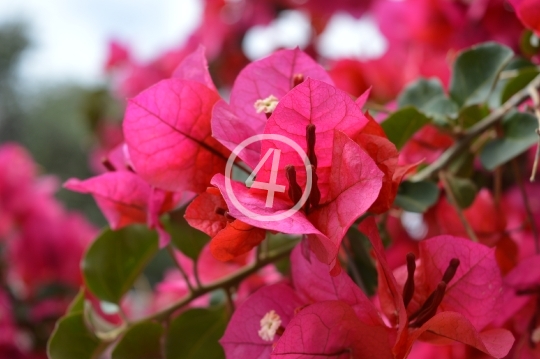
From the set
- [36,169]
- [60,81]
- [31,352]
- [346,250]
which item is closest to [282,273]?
[346,250]

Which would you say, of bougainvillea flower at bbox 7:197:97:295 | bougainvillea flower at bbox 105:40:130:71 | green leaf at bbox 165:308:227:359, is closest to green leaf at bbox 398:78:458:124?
green leaf at bbox 165:308:227:359

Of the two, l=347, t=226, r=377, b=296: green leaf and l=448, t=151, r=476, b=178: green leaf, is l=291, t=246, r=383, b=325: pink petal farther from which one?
l=448, t=151, r=476, b=178: green leaf

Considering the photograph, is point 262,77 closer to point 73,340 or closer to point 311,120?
point 311,120

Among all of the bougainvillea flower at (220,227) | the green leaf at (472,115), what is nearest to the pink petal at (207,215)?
the bougainvillea flower at (220,227)

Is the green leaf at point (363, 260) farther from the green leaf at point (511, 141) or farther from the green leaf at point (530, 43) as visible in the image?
the green leaf at point (530, 43)

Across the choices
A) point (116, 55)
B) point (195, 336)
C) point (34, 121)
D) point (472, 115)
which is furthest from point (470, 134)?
point (34, 121)
